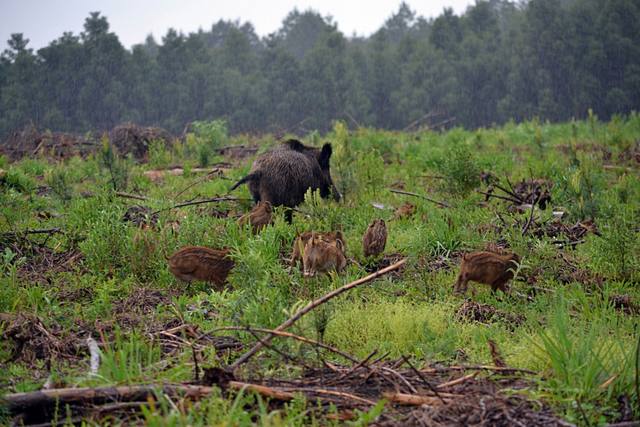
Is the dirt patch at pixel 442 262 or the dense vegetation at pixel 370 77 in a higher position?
the dense vegetation at pixel 370 77

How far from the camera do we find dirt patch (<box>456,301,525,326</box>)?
17.0 ft

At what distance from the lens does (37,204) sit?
9.18 metres

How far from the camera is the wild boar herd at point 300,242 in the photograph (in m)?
5.62

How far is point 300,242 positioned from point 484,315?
5.10ft

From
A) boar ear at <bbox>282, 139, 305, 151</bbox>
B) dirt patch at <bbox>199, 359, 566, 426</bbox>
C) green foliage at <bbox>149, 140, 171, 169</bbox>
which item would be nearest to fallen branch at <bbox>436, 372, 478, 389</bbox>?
dirt patch at <bbox>199, 359, 566, 426</bbox>

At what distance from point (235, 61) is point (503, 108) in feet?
67.5

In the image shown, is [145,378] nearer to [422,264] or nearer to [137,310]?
[137,310]

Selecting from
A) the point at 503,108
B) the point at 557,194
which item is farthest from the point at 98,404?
the point at 503,108

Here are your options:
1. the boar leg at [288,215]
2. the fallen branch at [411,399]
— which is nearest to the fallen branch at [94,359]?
the fallen branch at [411,399]

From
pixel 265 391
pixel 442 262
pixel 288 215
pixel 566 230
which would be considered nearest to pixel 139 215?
pixel 288 215

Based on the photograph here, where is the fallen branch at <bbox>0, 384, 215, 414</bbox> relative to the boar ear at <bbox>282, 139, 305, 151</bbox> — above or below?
below

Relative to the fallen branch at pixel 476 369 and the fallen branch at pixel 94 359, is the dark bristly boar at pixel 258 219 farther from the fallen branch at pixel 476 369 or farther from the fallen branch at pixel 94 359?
the fallen branch at pixel 476 369

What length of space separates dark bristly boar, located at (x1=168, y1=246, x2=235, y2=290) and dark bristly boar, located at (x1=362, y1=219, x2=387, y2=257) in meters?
1.46

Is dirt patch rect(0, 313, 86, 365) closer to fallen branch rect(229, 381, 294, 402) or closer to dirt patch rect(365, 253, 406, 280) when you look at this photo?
fallen branch rect(229, 381, 294, 402)
